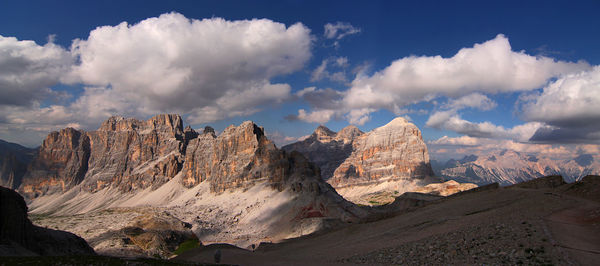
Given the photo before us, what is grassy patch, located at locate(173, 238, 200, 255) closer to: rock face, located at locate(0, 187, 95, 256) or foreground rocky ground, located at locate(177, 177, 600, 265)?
rock face, located at locate(0, 187, 95, 256)

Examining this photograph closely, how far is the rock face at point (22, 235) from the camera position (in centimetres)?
3950

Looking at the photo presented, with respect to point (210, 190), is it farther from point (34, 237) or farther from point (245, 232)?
point (34, 237)

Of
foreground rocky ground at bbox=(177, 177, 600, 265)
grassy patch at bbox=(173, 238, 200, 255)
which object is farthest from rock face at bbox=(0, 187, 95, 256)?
grassy patch at bbox=(173, 238, 200, 255)

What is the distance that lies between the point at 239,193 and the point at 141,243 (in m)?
76.7

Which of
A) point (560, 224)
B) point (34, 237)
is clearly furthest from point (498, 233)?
point (34, 237)

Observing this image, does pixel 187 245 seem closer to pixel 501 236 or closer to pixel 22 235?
pixel 22 235

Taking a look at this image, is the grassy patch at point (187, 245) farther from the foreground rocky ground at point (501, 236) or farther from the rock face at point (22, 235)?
the foreground rocky ground at point (501, 236)

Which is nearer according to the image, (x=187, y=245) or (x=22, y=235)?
(x=22, y=235)

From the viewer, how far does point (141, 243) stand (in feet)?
299

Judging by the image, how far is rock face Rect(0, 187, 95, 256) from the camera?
130ft

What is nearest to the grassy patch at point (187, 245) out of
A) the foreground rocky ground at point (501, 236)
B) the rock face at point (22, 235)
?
the rock face at point (22, 235)

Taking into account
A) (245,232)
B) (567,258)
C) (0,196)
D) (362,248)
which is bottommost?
(245,232)

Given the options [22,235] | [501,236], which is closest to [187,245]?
[22,235]

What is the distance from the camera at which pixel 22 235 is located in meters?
42.9
